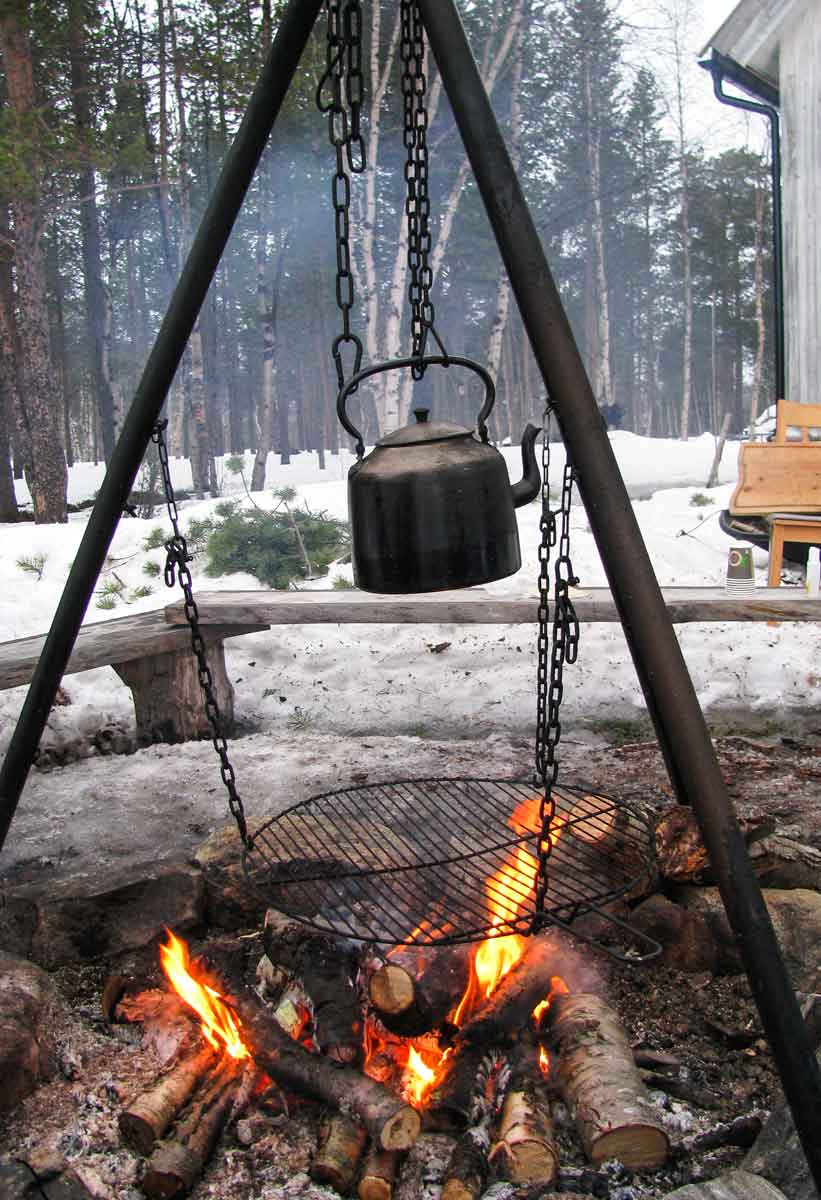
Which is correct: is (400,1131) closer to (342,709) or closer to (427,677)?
(342,709)

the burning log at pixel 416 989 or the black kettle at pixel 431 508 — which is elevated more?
the black kettle at pixel 431 508

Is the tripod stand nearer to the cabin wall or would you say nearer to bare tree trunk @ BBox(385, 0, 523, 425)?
the cabin wall

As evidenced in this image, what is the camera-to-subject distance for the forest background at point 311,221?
11602mm

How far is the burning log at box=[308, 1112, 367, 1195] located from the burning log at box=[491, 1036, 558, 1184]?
0.29 metres

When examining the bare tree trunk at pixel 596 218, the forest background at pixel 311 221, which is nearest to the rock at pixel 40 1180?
the forest background at pixel 311 221

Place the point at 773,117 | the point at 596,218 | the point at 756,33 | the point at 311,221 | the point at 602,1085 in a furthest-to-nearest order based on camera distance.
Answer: the point at 596,218, the point at 311,221, the point at 773,117, the point at 756,33, the point at 602,1085

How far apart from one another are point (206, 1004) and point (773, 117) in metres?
9.12

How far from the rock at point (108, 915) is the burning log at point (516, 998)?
101 cm

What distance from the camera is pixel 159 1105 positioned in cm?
205

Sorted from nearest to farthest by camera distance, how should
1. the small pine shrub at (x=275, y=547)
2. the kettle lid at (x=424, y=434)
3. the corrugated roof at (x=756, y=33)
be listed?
1. the kettle lid at (x=424, y=434)
2. the small pine shrub at (x=275, y=547)
3. the corrugated roof at (x=756, y=33)

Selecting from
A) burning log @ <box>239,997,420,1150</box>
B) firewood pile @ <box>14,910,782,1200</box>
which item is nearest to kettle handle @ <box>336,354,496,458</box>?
firewood pile @ <box>14,910,782,1200</box>

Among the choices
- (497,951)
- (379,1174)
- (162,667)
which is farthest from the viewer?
(162,667)

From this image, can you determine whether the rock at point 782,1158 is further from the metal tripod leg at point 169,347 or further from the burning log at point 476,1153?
the metal tripod leg at point 169,347

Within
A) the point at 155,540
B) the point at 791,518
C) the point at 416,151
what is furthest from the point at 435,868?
the point at 155,540
